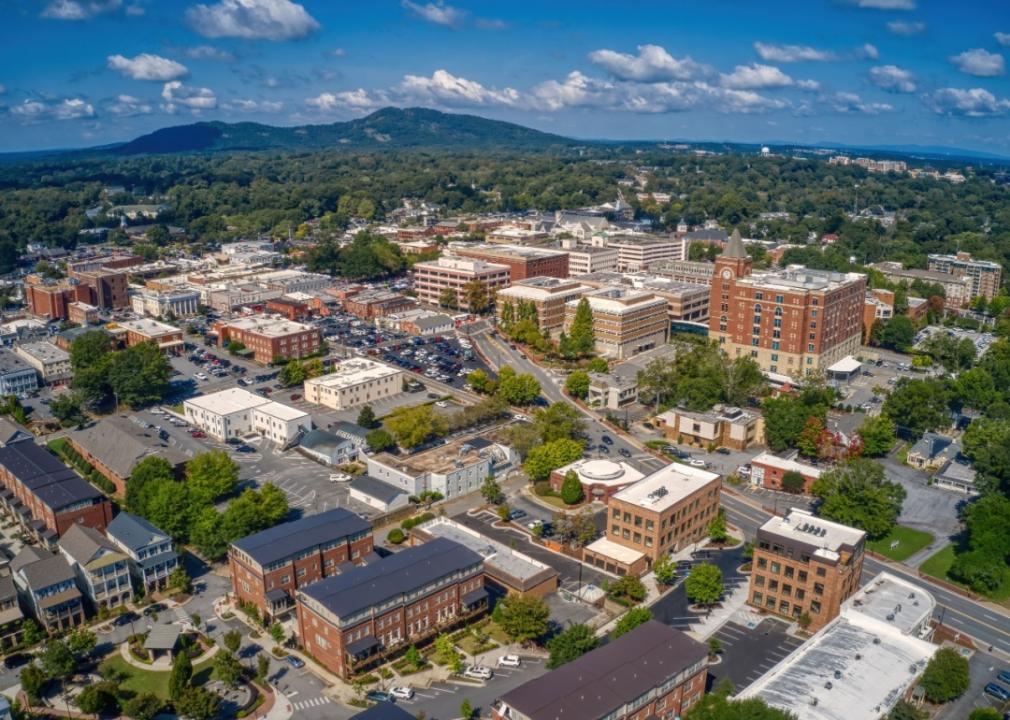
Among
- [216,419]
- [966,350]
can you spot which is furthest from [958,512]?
[216,419]

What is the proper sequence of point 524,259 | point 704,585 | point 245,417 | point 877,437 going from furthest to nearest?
1. point 524,259
2. point 245,417
3. point 877,437
4. point 704,585

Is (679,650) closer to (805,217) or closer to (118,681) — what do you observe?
(118,681)

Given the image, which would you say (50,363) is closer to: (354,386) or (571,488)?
(354,386)

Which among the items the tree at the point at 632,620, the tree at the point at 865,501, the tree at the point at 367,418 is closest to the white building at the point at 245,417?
the tree at the point at 367,418

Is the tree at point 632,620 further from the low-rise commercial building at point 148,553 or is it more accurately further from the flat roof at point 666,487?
the low-rise commercial building at point 148,553

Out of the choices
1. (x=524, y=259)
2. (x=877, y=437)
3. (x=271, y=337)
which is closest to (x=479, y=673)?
(x=877, y=437)
